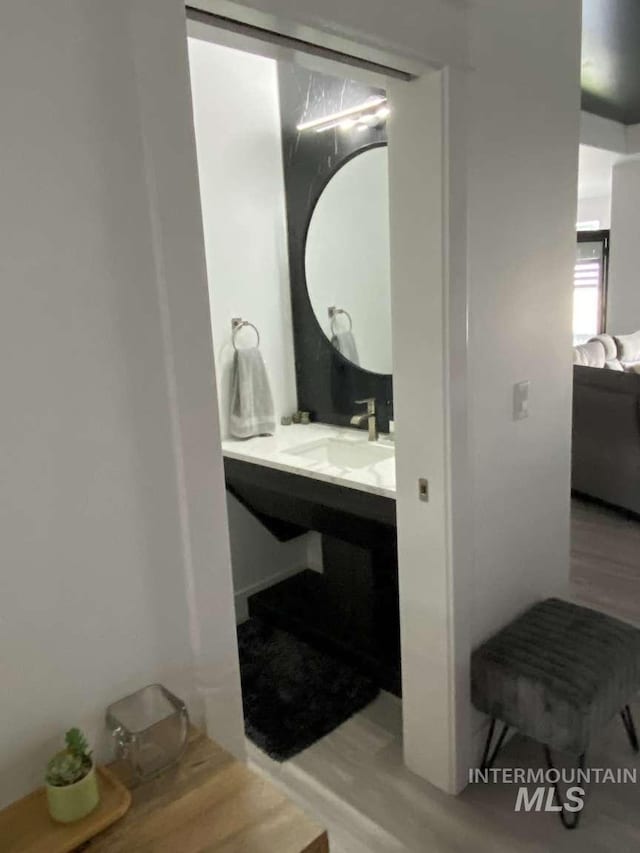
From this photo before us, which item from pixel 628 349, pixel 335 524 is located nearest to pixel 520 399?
Answer: pixel 335 524

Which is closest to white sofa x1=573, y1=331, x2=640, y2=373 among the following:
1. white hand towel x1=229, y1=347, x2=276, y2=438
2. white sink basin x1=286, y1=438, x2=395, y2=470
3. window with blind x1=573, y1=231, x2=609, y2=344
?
window with blind x1=573, y1=231, x2=609, y2=344

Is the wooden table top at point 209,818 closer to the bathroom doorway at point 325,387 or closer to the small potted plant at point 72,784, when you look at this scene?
the small potted plant at point 72,784

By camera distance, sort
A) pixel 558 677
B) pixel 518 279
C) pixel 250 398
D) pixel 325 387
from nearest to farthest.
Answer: pixel 558 677
pixel 518 279
pixel 250 398
pixel 325 387

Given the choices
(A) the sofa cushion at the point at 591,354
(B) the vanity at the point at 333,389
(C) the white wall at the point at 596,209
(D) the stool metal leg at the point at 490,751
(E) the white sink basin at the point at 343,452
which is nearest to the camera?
(D) the stool metal leg at the point at 490,751

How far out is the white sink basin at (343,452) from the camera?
2.65 metres

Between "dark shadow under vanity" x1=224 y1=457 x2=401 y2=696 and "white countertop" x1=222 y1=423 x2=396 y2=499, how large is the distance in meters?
0.03

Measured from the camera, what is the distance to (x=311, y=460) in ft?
8.46

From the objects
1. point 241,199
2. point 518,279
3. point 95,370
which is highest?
point 241,199

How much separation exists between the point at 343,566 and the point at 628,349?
3.48m

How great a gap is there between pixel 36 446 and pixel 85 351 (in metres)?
0.16

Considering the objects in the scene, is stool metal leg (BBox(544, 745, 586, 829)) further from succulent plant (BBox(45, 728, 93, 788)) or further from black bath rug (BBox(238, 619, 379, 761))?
succulent plant (BBox(45, 728, 93, 788))

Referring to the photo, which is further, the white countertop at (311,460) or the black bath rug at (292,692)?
the black bath rug at (292,692)

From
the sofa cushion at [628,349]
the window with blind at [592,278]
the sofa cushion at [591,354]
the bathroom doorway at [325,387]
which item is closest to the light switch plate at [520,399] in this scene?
the bathroom doorway at [325,387]

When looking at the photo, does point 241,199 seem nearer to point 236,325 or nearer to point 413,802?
point 236,325
